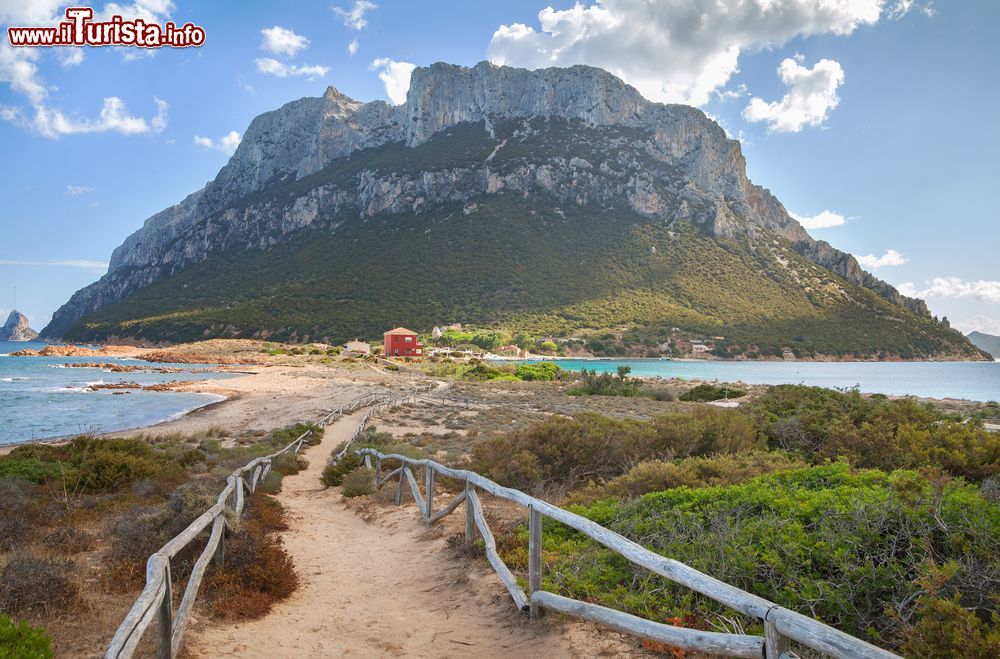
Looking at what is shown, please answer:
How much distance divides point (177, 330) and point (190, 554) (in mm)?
94039

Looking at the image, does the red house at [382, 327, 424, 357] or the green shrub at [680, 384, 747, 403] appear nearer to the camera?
the green shrub at [680, 384, 747, 403]

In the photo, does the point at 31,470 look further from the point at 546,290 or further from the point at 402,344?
the point at 546,290

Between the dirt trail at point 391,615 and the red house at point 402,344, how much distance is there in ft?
188

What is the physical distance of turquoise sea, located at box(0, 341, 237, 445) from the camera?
21.1m

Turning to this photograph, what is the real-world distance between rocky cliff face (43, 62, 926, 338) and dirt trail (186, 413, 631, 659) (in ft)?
304

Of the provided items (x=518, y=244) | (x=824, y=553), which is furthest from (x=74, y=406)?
(x=518, y=244)

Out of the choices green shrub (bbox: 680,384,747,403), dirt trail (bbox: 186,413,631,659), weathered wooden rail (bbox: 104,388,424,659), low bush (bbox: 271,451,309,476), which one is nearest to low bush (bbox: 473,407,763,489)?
dirt trail (bbox: 186,413,631,659)

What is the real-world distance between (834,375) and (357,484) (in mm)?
59582

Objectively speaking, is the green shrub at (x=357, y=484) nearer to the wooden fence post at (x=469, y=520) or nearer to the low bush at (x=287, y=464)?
the low bush at (x=287, y=464)

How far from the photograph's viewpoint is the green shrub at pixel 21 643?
2615 millimetres

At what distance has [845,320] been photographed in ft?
270

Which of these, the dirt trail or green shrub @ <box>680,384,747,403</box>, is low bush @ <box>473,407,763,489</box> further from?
green shrub @ <box>680,384,747,403</box>

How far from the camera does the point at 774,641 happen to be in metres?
2.27

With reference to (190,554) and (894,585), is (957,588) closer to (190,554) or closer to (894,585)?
(894,585)
